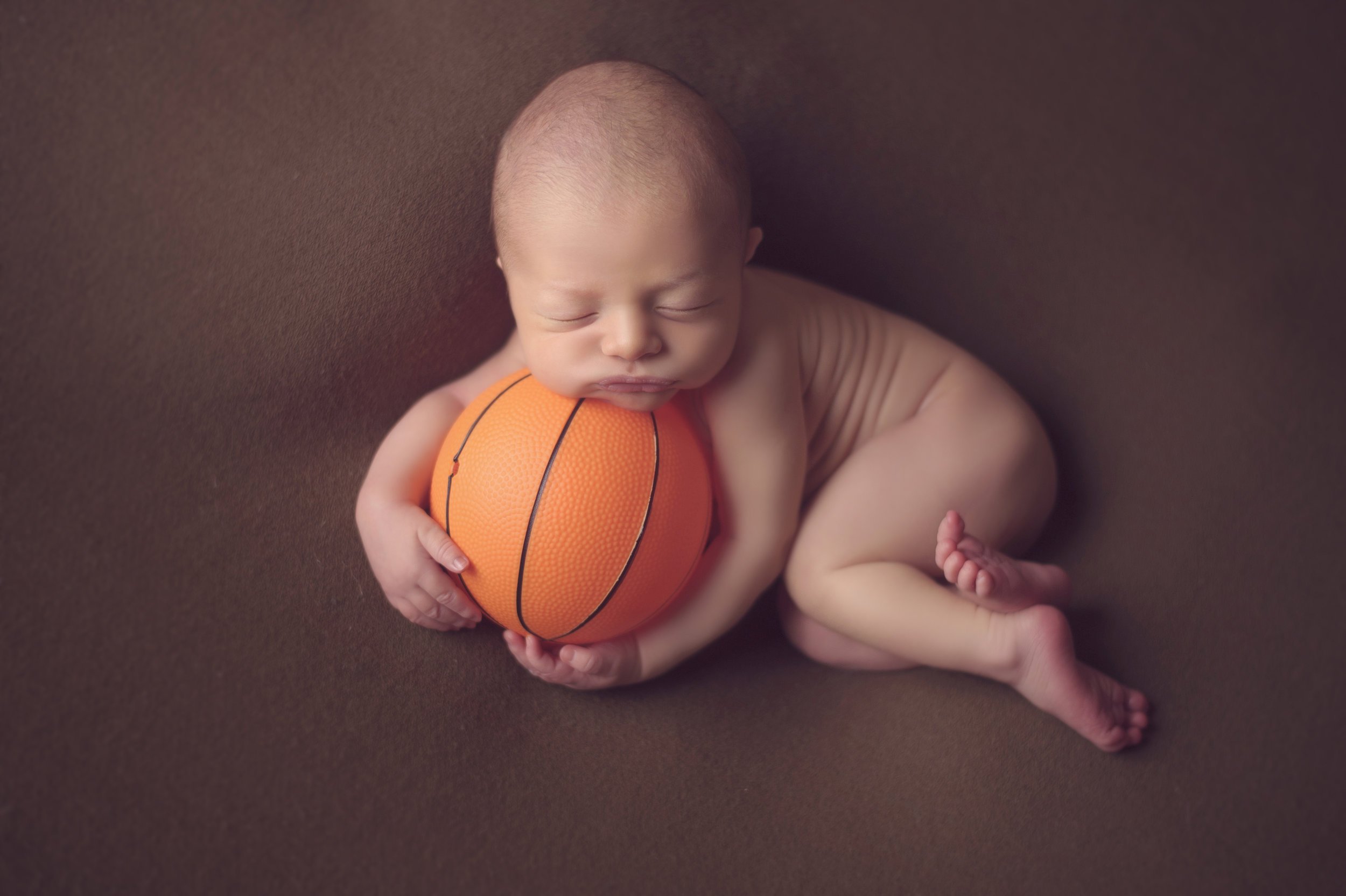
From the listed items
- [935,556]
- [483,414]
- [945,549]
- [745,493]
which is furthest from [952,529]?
[483,414]

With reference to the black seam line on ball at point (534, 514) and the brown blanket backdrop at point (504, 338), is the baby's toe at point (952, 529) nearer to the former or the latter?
the brown blanket backdrop at point (504, 338)

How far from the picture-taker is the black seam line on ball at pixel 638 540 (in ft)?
3.60

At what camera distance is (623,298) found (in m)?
1.04

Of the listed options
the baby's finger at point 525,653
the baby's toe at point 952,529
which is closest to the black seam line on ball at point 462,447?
the baby's finger at point 525,653

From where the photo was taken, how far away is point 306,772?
1057 mm

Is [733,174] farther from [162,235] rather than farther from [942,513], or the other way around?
[162,235]

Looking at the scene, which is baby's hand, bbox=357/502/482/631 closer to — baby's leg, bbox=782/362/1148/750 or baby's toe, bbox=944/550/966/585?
baby's leg, bbox=782/362/1148/750

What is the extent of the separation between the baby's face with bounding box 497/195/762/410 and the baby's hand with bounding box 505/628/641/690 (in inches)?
12.6

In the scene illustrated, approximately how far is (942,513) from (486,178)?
83 cm

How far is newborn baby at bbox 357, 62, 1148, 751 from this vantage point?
40.6 inches

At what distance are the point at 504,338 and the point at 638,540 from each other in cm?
51

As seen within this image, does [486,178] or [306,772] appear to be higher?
[486,178]

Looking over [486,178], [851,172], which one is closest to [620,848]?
[486,178]

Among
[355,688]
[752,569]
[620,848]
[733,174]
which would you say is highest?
[733,174]
